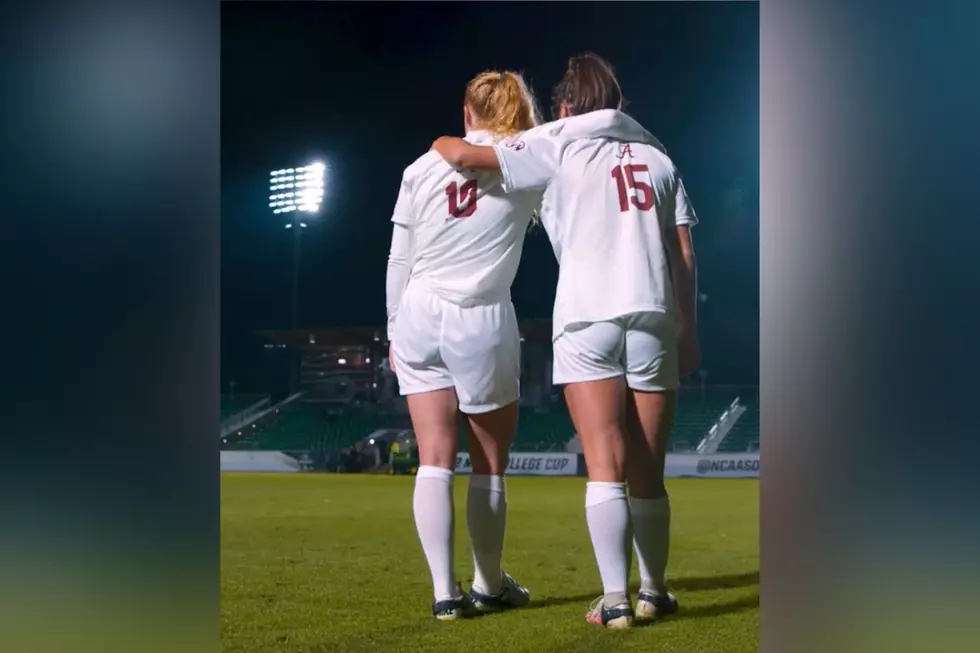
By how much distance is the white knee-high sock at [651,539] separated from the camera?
248 centimetres

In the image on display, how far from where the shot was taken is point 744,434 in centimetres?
259

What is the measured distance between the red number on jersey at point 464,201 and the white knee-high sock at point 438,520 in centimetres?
72

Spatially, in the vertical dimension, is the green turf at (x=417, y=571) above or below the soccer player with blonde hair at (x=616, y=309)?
below

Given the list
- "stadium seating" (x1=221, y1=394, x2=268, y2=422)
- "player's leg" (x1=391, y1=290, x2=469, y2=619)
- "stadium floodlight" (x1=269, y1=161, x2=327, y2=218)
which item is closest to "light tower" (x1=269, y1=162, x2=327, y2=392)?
"stadium floodlight" (x1=269, y1=161, x2=327, y2=218)

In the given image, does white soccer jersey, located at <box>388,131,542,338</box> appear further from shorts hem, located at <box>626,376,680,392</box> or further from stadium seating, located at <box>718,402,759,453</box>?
stadium seating, located at <box>718,402,759,453</box>

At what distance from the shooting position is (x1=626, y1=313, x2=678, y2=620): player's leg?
247 cm

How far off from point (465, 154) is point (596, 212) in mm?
402

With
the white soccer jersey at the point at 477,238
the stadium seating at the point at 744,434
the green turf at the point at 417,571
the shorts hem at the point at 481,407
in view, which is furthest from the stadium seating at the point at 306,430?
the stadium seating at the point at 744,434

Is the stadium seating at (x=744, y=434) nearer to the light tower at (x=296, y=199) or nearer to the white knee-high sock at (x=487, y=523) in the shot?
the white knee-high sock at (x=487, y=523)

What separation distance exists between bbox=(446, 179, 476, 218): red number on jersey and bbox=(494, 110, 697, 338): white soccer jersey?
4.0 inches
